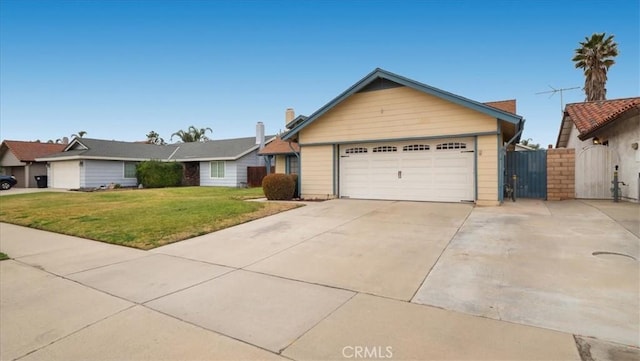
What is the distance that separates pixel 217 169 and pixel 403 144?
62.1 ft

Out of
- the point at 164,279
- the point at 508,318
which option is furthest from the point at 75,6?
the point at 508,318

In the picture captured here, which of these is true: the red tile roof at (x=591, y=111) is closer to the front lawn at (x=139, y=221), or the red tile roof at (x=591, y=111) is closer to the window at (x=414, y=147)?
the window at (x=414, y=147)

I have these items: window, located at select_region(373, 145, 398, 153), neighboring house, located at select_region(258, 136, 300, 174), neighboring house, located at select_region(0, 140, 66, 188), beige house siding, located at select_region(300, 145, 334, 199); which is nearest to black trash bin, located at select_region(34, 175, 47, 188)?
neighboring house, located at select_region(0, 140, 66, 188)

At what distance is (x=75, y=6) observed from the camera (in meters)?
14.6

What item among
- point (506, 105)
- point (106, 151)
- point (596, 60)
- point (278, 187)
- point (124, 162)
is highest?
point (596, 60)

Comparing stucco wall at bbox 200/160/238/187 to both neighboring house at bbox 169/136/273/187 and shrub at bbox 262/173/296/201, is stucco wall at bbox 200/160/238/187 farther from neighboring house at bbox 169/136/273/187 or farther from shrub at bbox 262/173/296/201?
shrub at bbox 262/173/296/201

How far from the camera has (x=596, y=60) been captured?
25.2 metres

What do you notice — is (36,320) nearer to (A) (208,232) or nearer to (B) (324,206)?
(A) (208,232)

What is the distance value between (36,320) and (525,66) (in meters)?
21.8

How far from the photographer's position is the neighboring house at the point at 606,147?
10.7 metres

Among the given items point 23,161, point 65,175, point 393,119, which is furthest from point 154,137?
point 393,119

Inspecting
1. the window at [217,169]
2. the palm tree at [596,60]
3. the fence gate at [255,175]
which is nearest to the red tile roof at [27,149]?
the window at [217,169]

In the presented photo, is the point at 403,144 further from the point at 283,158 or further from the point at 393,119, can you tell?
the point at 283,158

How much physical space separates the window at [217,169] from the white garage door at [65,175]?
34.3 ft
